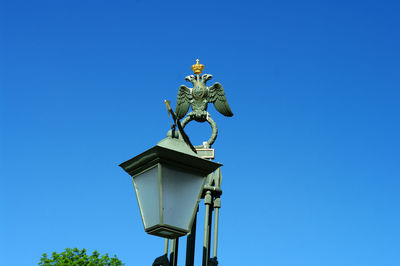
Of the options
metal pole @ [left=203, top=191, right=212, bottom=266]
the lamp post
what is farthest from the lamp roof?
metal pole @ [left=203, top=191, right=212, bottom=266]

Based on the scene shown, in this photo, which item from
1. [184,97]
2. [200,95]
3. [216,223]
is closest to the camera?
[216,223]

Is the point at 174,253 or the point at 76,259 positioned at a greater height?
the point at 76,259

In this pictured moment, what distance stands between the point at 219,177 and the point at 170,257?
1536 millimetres

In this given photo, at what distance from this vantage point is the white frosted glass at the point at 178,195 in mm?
3551

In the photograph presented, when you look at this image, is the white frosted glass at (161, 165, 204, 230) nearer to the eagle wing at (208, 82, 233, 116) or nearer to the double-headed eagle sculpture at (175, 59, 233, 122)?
the double-headed eagle sculpture at (175, 59, 233, 122)

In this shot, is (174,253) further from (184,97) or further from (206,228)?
(184,97)

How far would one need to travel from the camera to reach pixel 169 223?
3.52 metres

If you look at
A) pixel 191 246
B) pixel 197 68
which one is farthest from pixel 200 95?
pixel 191 246

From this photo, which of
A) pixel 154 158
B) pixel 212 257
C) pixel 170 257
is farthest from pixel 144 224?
pixel 212 257

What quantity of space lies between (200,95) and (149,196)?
2675 mm

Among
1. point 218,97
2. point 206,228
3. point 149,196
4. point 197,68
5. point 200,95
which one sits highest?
point 197,68

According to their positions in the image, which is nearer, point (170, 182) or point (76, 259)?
point (170, 182)

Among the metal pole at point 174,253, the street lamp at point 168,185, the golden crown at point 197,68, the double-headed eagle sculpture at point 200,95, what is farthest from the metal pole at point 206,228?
the street lamp at point 168,185

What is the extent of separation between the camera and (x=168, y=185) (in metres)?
3.60
